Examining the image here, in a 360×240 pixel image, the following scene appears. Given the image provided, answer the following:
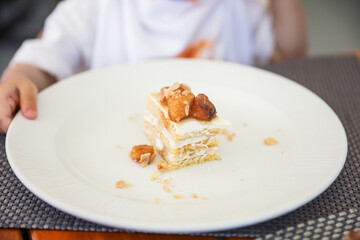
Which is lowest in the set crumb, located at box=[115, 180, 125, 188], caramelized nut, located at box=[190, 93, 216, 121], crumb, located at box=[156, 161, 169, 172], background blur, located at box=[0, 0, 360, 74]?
background blur, located at box=[0, 0, 360, 74]

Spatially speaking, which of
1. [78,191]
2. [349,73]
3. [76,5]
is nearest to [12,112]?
[78,191]

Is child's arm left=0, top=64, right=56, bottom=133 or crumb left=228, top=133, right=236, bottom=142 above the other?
child's arm left=0, top=64, right=56, bottom=133

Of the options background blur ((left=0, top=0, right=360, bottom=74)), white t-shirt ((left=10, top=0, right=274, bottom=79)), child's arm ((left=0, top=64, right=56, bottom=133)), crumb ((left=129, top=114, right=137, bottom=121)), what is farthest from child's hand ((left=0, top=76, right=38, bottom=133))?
background blur ((left=0, top=0, right=360, bottom=74))

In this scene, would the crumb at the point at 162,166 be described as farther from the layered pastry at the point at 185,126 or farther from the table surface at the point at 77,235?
the table surface at the point at 77,235

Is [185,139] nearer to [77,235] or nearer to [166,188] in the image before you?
[166,188]

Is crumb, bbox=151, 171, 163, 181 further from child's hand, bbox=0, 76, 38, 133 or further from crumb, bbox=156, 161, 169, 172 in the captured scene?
child's hand, bbox=0, 76, 38, 133

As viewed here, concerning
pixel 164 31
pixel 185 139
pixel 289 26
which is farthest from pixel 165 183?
pixel 289 26

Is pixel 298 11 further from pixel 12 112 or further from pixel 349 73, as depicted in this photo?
pixel 12 112
